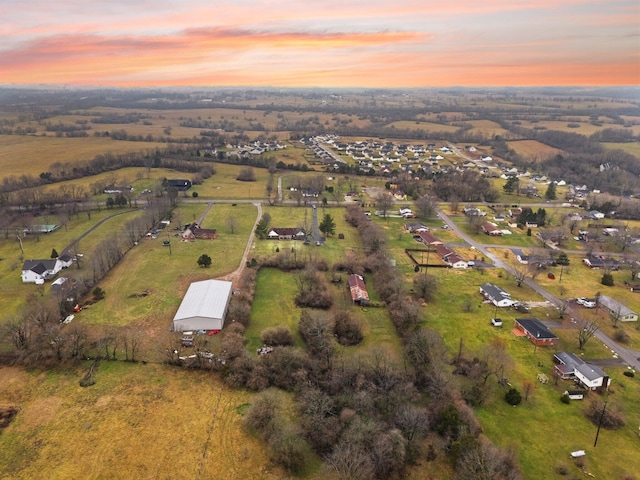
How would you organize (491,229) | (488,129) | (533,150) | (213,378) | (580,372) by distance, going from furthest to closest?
1. (488,129)
2. (533,150)
3. (491,229)
4. (213,378)
5. (580,372)

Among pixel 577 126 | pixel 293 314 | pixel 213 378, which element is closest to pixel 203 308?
pixel 213 378

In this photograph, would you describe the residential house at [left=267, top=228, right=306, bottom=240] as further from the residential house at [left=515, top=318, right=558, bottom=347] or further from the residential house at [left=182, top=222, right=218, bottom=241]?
the residential house at [left=515, top=318, right=558, bottom=347]

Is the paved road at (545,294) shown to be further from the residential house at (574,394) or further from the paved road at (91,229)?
the paved road at (91,229)

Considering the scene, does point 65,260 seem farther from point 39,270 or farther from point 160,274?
point 160,274

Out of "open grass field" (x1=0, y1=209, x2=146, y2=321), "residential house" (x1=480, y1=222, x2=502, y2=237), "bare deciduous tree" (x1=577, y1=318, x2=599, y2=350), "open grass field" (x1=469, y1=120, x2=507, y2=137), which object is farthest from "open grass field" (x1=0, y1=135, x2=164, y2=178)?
"open grass field" (x1=469, y1=120, x2=507, y2=137)

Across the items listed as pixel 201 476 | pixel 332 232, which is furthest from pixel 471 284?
pixel 201 476

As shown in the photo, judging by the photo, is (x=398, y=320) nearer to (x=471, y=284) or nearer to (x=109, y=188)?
(x=471, y=284)
